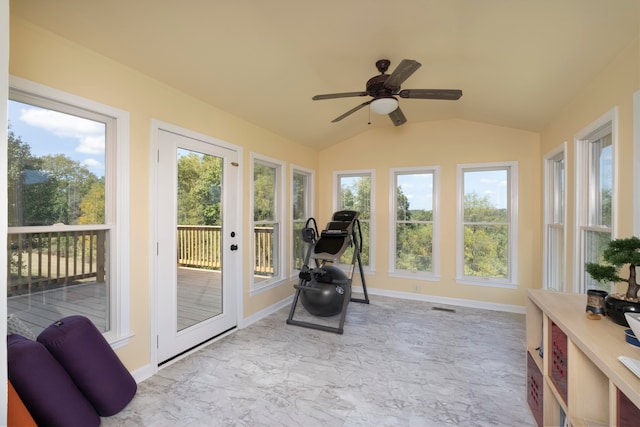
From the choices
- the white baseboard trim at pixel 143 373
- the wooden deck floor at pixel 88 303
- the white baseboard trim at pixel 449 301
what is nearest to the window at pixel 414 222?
the white baseboard trim at pixel 449 301

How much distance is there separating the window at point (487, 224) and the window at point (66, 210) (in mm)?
4415

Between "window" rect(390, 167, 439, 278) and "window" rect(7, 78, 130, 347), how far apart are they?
3.91 m

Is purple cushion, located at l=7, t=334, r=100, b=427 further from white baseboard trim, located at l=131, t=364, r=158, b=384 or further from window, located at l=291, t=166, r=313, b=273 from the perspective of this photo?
window, located at l=291, t=166, r=313, b=273

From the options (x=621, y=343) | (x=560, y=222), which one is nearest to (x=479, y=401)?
(x=621, y=343)

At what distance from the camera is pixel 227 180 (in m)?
3.43

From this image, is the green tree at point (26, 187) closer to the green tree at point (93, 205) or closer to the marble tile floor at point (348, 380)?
the green tree at point (93, 205)

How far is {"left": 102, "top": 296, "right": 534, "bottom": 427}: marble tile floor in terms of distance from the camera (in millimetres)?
2033

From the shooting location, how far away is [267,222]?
4227mm

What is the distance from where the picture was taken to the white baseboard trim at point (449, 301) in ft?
14.0

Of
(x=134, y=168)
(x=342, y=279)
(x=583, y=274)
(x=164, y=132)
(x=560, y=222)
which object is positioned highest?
(x=164, y=132)

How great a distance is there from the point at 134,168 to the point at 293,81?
1741 millimetres

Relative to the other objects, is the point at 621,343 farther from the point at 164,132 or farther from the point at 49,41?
the point at 49,41

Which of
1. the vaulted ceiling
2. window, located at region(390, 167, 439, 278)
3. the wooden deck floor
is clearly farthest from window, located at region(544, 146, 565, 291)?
the wooden deck floor

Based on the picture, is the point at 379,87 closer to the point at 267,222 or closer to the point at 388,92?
the point at 388,92
